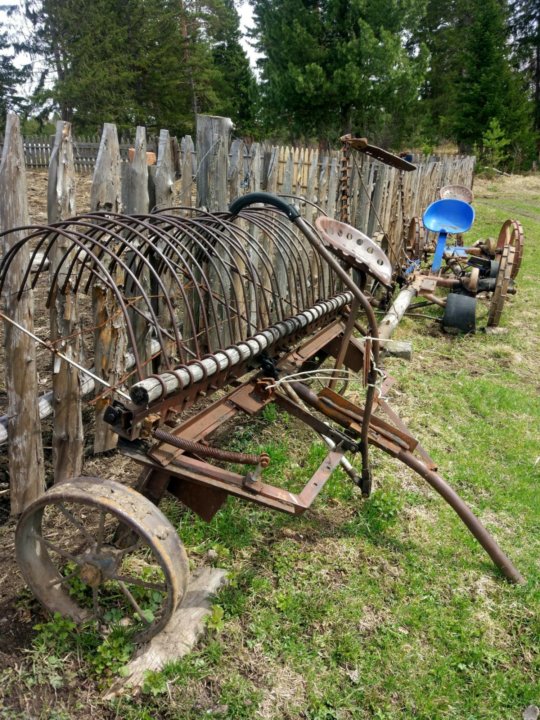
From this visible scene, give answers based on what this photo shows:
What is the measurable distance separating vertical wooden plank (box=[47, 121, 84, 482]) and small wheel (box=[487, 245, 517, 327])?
4602 mm

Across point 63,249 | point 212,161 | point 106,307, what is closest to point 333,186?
point 212,161

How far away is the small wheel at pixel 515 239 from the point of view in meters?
6.32

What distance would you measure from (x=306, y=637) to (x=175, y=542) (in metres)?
0.79

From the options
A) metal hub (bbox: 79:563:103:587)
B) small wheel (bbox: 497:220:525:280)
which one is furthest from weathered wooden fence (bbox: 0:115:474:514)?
small wheel (bbox: 497:220:525:280)

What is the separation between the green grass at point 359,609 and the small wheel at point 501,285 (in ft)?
7.88

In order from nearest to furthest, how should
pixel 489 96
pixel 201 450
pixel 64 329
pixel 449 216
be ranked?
pixel 201 450 < pixel 64 329 < pixel 449 216 < pixel 489 96

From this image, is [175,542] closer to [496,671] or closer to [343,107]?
[496,671]

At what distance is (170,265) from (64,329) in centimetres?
94

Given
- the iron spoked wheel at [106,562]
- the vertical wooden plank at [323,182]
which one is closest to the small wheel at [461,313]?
the vertical wooden plank at [323,182]

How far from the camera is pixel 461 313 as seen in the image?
582 cm

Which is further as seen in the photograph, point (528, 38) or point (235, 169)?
point (528, 38)

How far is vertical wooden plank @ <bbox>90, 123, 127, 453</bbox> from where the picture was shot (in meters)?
2.69

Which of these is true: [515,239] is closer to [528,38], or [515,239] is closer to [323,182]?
[323,182]

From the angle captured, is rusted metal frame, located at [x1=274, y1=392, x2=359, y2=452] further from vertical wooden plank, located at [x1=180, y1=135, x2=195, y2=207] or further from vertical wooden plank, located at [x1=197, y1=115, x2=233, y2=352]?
vertical wooden plank, located at [x1=180, y1=135, x2=195, y2=207]
